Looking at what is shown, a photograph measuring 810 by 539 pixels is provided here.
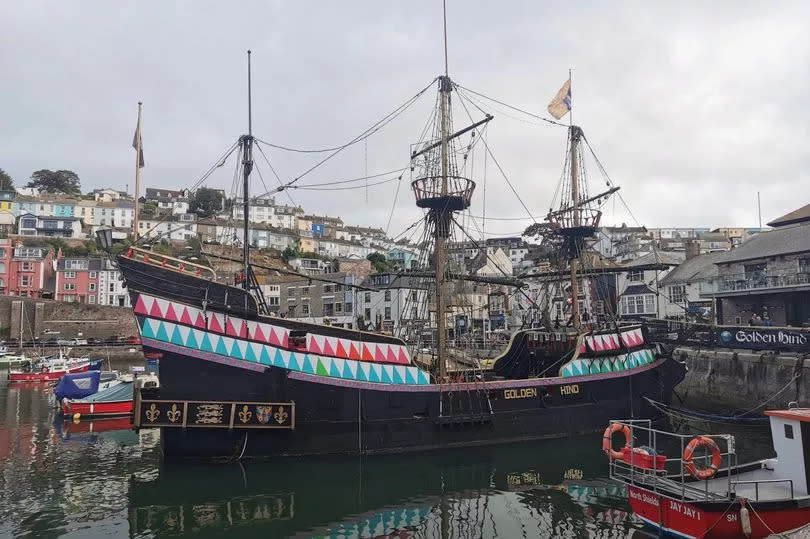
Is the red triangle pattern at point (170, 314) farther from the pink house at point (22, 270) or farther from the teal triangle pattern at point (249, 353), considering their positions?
the pink house at point (22, 270)

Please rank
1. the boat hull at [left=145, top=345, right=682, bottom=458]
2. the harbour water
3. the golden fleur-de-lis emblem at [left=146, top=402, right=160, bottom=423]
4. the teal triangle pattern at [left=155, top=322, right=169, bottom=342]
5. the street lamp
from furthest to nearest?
the boat hull at [left=145, top=345, right=682, bottom=458] < the teal triangle pattern at [left=155, top=322, right=169, bottom=342] < the golden fleur-de-lis emblem at [left=146, top=402, right=160, bottom=423] < the street lamp < the harbour water

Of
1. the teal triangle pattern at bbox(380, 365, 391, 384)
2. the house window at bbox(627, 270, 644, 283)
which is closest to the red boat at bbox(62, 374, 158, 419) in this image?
the teal triangle pattern at bbox(380, 365, 391, 384)

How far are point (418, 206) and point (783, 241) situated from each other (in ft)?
90.4

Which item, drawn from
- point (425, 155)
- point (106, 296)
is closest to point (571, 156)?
point (425, 155)

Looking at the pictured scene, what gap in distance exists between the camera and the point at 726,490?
11867 millimetres

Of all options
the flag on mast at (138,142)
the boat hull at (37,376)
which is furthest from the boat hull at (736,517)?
the boat hull at (37,376)

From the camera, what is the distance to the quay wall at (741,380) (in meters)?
22.7

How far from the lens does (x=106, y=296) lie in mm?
80312

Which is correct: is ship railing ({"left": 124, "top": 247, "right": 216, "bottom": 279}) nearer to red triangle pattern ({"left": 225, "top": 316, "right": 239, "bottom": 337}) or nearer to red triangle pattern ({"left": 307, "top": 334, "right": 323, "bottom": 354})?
red triangle pattern ({"left": 225, "top": 316, "right": 239, "bottom": 337})

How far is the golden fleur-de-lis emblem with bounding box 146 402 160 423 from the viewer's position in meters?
15.8

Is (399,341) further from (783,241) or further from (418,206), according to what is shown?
(783,241)

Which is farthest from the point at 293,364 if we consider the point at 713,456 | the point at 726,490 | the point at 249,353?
the point at 726,490

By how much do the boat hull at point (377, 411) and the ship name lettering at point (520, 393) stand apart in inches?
1.4

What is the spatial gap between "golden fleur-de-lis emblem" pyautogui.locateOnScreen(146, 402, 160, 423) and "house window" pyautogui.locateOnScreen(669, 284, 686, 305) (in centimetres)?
4293
